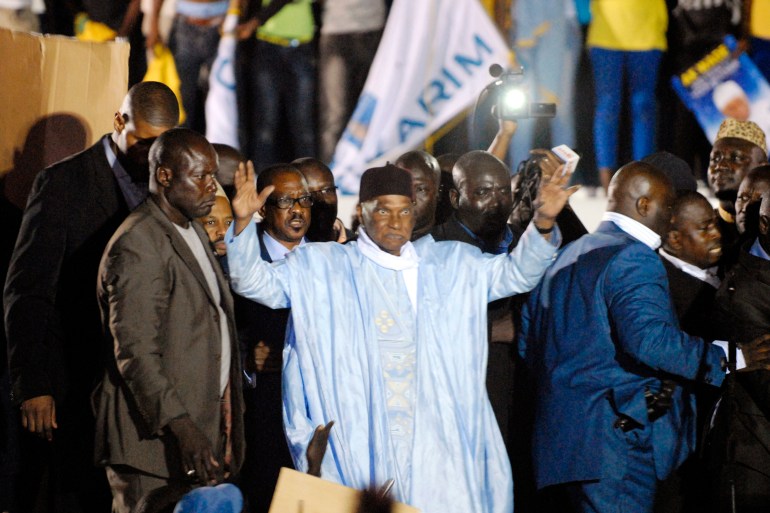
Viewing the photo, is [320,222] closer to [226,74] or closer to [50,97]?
[50,97]

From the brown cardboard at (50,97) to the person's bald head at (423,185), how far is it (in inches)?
60.9

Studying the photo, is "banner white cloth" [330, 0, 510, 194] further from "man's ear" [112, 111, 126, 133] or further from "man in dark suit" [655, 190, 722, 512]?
"man's ear" [112, 111, 126, 133]

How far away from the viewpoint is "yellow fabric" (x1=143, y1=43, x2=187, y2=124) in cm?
845

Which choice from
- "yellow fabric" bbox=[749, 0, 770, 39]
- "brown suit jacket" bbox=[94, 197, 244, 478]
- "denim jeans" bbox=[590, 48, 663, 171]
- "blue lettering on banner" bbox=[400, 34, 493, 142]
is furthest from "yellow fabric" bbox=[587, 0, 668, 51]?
"brown suit jacket" bbox=[94, 197, 244, 478]

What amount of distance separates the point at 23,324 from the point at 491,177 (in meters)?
2.48

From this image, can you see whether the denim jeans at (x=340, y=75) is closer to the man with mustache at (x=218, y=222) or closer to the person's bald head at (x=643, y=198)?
the man with mustache at (x=218, y=222)

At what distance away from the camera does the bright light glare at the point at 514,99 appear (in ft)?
21.0

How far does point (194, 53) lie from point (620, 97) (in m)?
3.10

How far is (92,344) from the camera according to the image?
4969 millimetres

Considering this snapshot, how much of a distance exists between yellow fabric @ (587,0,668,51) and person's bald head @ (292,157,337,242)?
3.14m

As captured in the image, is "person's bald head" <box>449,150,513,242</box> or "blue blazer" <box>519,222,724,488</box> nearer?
"blue blazer" <box>519,222,724,488</box>

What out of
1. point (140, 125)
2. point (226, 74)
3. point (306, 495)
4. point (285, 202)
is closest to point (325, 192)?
point (285, 202)

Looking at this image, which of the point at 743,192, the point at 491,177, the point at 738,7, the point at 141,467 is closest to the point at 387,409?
the point at 141,467

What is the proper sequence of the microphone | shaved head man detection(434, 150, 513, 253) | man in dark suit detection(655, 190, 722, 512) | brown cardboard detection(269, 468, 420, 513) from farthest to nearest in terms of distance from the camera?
1. the microphone
2. shaved head man detection(434, 150, 513, 253)
3. man in dark suit detection(655, 190, 722, 512)
4. brown cardboard detection(269, 468, 420, 513)
